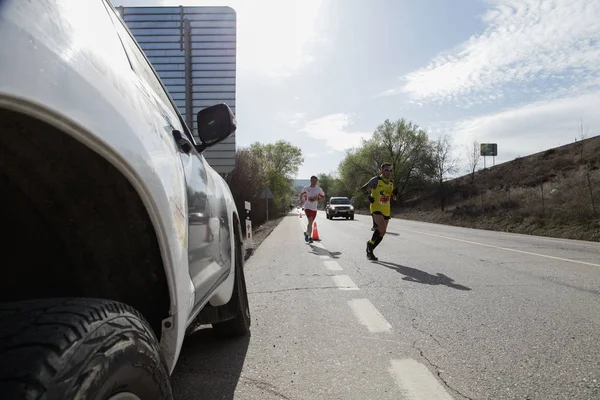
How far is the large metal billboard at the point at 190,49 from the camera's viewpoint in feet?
24.0

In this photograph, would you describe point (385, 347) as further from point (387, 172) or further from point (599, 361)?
point (387, 172)

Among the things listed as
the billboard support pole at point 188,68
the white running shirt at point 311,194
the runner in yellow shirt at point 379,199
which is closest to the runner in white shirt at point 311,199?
the white running shirt at point 311,194

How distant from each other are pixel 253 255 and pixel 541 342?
7273 mm

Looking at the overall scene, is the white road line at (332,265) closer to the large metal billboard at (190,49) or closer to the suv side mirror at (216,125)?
the large metal billboard at (190,49)

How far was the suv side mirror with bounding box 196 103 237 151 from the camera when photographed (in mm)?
2676

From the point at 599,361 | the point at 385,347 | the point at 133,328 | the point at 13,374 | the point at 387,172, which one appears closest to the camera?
the point at 13,374

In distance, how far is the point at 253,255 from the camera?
392 inches

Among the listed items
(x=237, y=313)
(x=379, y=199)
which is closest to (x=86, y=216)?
(x=237, y=313)

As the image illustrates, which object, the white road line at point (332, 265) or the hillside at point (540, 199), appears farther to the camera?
the hillside at point (540, 199)

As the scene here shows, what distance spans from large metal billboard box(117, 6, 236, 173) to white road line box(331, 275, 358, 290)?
4062 millimetres

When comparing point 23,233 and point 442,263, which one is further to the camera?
point 442,263

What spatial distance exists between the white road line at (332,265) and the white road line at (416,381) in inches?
167

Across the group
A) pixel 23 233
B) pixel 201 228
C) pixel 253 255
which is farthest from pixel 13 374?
pixel 253 255

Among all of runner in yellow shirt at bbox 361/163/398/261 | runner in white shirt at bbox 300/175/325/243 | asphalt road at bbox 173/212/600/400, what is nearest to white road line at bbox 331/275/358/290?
asphalt road at bbox 173/212/600/400
